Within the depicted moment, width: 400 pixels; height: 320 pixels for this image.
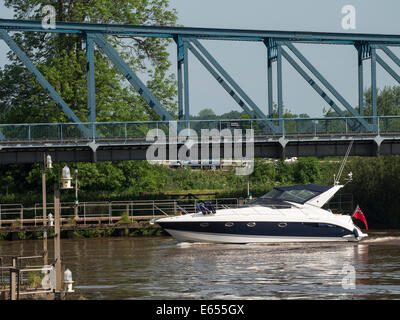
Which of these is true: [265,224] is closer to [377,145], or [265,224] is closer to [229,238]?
[229,238]

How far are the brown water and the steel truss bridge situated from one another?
606 cm

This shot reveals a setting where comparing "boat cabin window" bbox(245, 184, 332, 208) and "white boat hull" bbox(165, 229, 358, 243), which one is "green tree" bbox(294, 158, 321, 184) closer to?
"boat cabin window" bbox(245, 184, 332, 208)

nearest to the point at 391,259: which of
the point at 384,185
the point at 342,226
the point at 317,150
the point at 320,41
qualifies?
the point at 342,226

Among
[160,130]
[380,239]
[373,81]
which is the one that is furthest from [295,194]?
[373,81]

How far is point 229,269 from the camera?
31297 mm

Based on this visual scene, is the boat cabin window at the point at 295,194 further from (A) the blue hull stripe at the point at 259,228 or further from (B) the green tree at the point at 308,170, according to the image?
(B) the green tree at the point at 308,170

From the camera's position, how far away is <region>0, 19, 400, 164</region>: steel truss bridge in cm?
4738

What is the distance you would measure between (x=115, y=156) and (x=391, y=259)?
1980 centimetres

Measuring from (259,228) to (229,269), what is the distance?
27.6ft

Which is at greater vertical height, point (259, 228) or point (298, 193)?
point (298, 193)

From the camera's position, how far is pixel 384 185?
174 feet

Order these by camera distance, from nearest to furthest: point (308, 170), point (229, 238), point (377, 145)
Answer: point (229, 238) < point (377, 145) < point (308, 170)

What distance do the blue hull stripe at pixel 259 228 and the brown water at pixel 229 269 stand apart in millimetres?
649

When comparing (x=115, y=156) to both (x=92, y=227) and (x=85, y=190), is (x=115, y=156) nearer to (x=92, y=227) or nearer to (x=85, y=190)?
(x=92, y=227)
